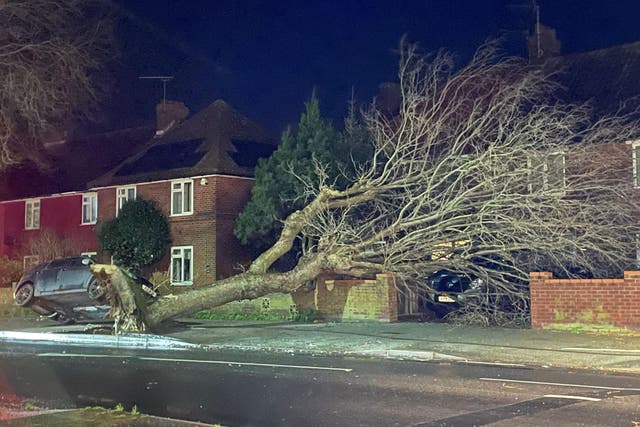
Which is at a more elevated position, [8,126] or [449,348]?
[8,126]

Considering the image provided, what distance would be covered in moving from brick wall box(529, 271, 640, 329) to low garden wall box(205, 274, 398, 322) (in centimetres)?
426

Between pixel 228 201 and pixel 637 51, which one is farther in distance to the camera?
pixel 228 201

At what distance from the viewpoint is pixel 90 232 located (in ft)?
109

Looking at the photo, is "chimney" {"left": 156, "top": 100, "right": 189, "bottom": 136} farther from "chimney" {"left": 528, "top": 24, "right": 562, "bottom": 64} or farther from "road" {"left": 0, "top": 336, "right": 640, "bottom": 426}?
"road" {"left": 0, "top": 336, "right": 640, "bottom": 426}

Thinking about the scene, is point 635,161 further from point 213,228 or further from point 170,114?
point 170,114

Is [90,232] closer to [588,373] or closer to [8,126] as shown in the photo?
[8,126]

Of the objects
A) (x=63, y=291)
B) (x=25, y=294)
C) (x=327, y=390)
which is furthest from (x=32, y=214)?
(x=327, y=390)

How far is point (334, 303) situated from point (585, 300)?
736 centimetres

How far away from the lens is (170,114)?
117 ft

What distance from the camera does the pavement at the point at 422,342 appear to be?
13758mm

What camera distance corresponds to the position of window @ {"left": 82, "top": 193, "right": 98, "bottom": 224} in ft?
110

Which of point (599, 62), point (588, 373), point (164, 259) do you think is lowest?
point (588, 373)

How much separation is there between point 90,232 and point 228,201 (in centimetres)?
802

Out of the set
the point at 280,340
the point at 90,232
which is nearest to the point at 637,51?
the point at 280,340
